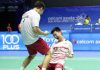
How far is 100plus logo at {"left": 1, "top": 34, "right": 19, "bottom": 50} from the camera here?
17.0 metres

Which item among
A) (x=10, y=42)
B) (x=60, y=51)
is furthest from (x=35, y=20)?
(x=10, y=42)

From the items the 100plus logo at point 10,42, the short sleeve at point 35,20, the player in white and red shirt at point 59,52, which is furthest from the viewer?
the 100plus logo at point 10,42

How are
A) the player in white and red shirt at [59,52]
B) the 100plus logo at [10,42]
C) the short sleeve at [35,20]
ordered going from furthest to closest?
the 100plus logo at [10,42], the short sleeve at [35,20], the player in white and red shirt at [59,52]

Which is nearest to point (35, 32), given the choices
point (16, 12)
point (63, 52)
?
point (63, 52)

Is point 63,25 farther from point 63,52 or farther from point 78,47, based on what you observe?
point 63,52

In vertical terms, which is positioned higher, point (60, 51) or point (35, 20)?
point (35, 20)

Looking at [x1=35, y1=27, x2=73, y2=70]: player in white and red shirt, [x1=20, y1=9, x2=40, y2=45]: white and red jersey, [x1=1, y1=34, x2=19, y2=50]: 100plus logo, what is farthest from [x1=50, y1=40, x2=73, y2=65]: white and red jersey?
[x1=1, y1=34, x2=19, y2=50]: 100plus logo

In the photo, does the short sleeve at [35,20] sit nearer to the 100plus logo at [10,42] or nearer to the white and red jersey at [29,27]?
the white and red jersey at [29,27]

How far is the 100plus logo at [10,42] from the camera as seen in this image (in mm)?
17016

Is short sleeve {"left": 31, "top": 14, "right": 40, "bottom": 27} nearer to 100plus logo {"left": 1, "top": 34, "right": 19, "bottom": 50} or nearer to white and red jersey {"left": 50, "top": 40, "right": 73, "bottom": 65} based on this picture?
white and red jersey {"left": 50, "top": 40, "right": 73, "bottom": 65}

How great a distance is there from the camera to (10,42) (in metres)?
17.0

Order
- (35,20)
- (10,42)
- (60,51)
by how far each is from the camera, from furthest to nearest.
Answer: (10,42), (35,20), (60,51)

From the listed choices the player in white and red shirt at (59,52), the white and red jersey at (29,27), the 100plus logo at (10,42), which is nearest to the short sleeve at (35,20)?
the white and red jersey at (29,27)

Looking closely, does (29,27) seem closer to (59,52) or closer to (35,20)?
(35,20)
